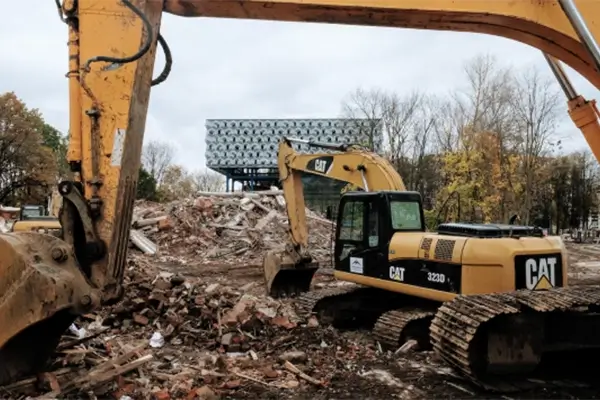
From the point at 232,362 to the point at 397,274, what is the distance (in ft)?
9.09

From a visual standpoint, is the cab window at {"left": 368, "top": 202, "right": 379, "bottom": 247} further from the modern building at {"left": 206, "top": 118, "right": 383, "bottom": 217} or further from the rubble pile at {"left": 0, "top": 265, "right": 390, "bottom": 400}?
the modern building at {"left": 206, "top": 118, "right": 383, "bottom": 217}

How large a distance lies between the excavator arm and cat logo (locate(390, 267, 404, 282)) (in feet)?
6.52

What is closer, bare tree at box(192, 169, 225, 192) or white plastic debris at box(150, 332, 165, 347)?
white plastic debris at box(150, 332, 165, 347)

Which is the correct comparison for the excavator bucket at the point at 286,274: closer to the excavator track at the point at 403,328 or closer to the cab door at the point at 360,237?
the cab door at the point at 360,237

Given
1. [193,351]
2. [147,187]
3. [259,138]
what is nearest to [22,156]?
[147,187]

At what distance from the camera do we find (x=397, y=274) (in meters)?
8.07

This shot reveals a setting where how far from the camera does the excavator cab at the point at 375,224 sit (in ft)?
27.6

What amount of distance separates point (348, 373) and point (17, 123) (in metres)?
41.7

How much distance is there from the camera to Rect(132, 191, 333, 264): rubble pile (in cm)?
1977

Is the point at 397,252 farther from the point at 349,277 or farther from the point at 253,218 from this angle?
Answer: the point at 253,218

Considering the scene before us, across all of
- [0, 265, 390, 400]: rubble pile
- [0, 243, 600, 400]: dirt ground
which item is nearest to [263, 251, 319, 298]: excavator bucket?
[0, 265, 390, 400]: rubble pile

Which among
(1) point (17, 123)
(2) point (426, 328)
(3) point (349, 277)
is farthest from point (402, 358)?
(1) point (17, 123)

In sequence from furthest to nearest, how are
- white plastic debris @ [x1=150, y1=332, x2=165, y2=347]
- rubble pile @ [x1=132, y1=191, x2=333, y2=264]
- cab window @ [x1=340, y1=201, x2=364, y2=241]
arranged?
rubble pile @ [x1=132, y1=191, x2=333, y2=264] < cab window @ [x1=340, y1=201, x2=364, y2=241] < white plastic debris @ [x1=150, y1=332, x2=165, y2=347]

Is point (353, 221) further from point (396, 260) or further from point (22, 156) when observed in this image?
point (22, 156)
